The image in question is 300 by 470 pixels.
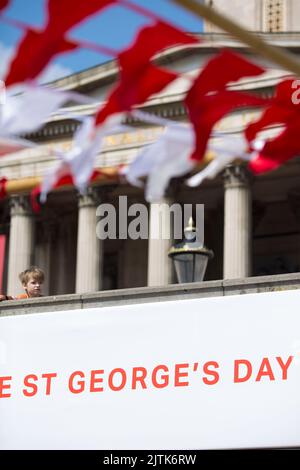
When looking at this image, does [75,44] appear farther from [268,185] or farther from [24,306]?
[268,185]

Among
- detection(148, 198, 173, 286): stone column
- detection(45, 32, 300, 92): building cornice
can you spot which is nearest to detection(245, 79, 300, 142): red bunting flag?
detection(148, 198, 173, 286): stone column

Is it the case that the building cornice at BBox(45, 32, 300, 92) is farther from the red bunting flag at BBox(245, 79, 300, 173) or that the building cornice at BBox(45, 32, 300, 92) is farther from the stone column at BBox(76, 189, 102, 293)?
the red bunting flag at BBox(245, 79, 300, 173)

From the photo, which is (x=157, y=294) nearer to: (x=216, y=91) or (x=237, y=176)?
(x=216, y=91)

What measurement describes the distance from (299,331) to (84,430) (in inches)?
145

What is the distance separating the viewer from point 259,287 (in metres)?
17.2

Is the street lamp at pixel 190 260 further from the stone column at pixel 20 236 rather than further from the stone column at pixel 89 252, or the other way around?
the stone column at pixel 20 236

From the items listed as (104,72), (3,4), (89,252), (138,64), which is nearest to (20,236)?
(89,252)

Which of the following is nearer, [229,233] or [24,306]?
[24,306]

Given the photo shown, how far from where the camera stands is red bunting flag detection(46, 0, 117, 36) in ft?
18.9

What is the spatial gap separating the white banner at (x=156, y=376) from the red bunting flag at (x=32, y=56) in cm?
966

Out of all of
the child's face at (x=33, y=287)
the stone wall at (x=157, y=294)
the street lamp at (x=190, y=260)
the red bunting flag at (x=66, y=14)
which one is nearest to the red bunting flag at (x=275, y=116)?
the red bunting flag at (x=66, y=14)

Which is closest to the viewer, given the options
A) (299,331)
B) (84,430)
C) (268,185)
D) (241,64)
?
(241,64)

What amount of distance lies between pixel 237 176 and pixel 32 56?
44183 mm

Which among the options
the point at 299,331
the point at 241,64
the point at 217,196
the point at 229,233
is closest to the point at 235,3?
the point at 217,196
